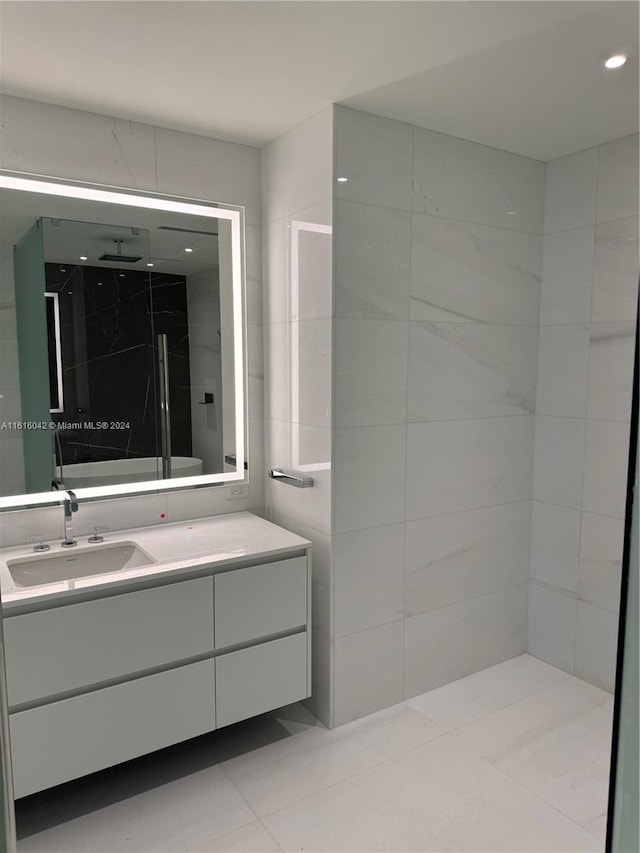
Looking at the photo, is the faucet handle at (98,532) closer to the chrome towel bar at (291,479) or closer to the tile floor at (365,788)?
the chrome towel bar at (291,479)

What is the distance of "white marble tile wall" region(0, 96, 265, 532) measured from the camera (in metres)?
2.27

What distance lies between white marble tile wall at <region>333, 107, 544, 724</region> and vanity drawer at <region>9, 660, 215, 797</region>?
639 millimetres

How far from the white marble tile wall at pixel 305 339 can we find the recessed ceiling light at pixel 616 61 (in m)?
0.98

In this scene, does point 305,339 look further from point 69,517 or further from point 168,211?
point 69,517

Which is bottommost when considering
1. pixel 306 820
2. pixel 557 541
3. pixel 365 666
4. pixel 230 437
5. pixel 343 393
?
pixel 306 820

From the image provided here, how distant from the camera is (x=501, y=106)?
92.4 inches

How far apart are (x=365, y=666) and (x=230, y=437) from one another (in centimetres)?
122

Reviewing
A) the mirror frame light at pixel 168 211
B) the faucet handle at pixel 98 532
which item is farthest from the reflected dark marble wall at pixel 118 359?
the faucet handle at pixel 98 532

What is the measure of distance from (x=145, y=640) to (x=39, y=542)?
0.65m

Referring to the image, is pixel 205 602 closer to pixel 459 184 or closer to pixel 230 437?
pixel 230 437

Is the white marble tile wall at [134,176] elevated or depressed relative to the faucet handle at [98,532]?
elevated

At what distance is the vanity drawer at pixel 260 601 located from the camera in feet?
7.46

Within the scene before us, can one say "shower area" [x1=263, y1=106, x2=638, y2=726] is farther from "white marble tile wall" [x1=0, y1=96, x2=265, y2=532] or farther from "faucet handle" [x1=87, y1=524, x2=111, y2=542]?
"faucet handle" [x1=87, y1=524, x2=111, y2=542]

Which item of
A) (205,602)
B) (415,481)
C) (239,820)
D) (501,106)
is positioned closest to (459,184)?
(501,106)
